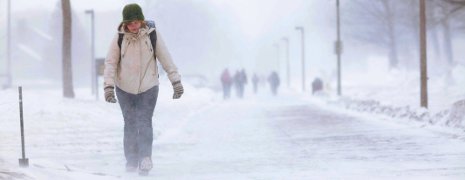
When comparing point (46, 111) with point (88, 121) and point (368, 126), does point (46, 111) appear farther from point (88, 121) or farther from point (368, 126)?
point (368, 126)

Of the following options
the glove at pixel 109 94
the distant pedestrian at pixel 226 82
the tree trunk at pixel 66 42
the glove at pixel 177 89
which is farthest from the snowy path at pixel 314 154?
the distant pedestrian at pixel 226 82

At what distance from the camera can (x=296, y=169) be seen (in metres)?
7.44

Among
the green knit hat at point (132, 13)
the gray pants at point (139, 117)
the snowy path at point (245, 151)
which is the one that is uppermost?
the green knit hat at point (132, 13)

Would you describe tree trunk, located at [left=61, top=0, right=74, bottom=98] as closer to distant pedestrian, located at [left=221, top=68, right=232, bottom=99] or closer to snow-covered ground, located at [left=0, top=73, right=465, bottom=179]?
snow-covered ground, located at [left=0, top=73, right=465, bottom=179]

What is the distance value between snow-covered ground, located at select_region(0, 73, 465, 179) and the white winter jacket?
0.85 m

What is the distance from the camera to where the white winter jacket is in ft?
22.9

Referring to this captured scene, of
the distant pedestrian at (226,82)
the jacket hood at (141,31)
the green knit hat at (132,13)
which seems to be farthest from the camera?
the distant pedestrian at (226,82)

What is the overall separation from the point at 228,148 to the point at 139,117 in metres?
3.00

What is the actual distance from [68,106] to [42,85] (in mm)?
72677

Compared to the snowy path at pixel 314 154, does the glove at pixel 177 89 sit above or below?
above

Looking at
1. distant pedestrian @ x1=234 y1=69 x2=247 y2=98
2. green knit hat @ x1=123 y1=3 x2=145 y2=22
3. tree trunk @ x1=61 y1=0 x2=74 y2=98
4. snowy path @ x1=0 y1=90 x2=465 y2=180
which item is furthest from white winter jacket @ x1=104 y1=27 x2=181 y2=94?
distant pedestrian @ x1=234 y1=69 x2=247 y2=98

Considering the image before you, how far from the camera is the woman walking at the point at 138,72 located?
22.7ft

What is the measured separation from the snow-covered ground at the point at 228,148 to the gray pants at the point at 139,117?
283mm

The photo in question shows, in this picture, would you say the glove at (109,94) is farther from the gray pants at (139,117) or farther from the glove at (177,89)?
the glove at (177,89)
